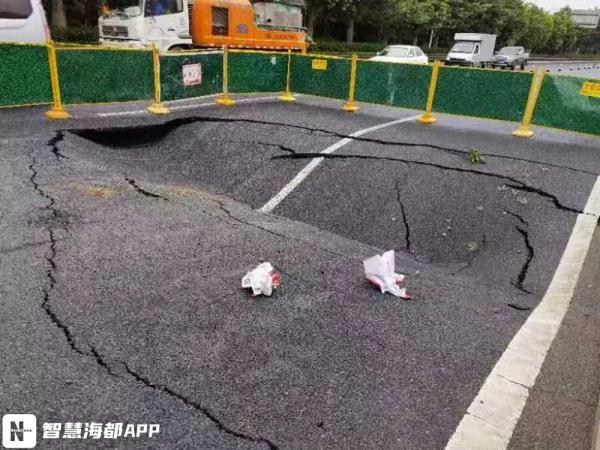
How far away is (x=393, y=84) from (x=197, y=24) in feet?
32.3

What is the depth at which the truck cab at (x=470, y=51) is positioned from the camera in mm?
28672

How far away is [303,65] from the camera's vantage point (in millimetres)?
11648

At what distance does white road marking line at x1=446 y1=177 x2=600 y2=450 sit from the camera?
267cm

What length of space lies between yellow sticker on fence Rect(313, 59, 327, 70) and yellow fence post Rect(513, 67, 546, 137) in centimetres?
456

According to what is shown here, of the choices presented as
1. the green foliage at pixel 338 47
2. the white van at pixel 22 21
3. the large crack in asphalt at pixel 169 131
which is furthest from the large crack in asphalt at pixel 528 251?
the green foliage at pixel 338 47

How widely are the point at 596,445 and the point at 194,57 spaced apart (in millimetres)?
9916

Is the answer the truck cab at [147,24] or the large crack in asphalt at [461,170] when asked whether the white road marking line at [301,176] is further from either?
the truck cab at [147,24]

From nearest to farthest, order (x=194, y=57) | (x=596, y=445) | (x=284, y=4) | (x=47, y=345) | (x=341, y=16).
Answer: (x=596, y=445)
(x=47, y=345)
(x=194, y=57)
(x=284, y=4)
(x=341, y=16)

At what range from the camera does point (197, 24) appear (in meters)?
17.1

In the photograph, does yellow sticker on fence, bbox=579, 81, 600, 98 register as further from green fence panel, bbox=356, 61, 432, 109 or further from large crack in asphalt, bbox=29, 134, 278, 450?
large crack in asphalt, bbox=29, 134, 278, 450

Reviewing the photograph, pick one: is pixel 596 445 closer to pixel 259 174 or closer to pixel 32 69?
pixel 259 174

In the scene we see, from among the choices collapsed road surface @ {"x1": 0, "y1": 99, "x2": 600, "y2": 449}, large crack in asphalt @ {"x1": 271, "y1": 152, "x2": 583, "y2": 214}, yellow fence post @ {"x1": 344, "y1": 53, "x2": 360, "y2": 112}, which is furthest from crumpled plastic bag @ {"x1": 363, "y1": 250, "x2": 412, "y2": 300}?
yellow fence post @ {"x1": 344, "y1": 53, "x2": 360, "y2": 112}

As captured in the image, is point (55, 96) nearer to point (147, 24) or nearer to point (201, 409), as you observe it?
point (147, 24)

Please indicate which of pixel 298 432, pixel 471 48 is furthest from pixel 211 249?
pixel 471 48
